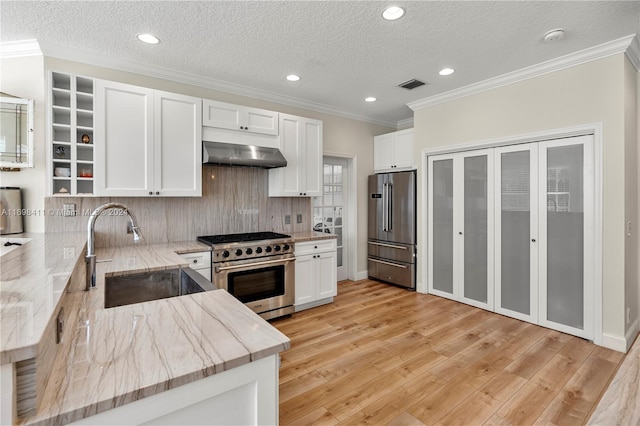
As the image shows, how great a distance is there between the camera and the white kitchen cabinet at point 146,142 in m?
2.81

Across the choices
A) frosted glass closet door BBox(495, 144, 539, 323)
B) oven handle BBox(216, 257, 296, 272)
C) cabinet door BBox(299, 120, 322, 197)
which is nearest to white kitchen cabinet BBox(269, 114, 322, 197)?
cabinet door BBox(299, 120, 322, 197)

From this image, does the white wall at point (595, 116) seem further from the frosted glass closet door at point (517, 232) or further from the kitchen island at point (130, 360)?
the kitchen island at point (130, 360)

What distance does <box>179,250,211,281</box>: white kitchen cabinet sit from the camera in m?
2.98

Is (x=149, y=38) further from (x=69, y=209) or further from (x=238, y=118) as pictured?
(x=69, y=209)

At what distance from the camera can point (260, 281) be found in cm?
341

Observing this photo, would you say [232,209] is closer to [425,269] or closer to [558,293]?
[425,269]

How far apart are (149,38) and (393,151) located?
3.45 meters

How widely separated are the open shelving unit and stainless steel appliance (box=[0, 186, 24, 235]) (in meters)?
0.28

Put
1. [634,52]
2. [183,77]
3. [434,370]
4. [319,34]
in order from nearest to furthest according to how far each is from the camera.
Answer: [434,370]
[319,34]
[634,52]
[183,77]

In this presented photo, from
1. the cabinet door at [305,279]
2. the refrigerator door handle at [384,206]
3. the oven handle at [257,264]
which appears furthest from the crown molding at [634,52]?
the oven handle at [257,264]

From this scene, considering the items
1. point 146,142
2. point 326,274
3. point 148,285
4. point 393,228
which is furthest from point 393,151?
point 148,285

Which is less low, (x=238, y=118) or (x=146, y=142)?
(x=238, y=118)

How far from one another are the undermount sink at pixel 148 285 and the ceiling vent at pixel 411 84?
3.09 meters

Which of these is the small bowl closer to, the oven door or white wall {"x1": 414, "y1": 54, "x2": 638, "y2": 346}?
the oven door
